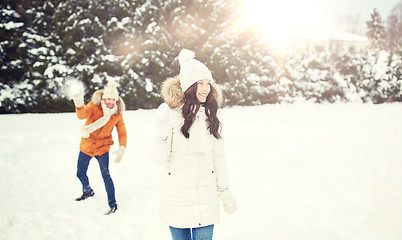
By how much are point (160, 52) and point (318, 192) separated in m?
9.43

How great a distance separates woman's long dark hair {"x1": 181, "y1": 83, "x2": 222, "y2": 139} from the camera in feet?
7.52

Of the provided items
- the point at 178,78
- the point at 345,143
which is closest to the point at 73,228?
the point at 178,78

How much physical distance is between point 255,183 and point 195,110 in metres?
3.67

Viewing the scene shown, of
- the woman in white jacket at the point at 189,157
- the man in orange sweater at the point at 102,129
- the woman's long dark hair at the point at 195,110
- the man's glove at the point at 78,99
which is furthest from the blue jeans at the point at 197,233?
the man's glove at the point at 78,99

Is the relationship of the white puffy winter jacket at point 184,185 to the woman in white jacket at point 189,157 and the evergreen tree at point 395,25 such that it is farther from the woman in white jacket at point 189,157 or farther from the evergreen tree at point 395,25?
the evergreen tree at point 395,25

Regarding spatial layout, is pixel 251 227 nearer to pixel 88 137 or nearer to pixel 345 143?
pixel 88 137

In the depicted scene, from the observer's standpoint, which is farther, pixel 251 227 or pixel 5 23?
pixel 5 23

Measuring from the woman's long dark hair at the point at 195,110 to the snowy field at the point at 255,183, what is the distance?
2.12 meters

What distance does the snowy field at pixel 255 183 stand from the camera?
12.9 ft

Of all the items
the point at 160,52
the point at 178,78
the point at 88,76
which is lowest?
the point at 178,78

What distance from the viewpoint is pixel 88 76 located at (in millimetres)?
12125

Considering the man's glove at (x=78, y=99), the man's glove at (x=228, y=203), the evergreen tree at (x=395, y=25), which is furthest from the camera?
the evergreen tree at (x=395, y=25)

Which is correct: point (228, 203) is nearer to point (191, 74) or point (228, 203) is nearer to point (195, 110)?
point (195, 110)

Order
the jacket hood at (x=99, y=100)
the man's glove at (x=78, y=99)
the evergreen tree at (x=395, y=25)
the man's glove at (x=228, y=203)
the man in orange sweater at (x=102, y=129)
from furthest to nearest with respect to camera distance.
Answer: the evergreen tree at (x=395, y=25) < the jacket hood at (x=99, y=100) < the man in orange sweater at (x=102, y=129) < the man's glove at (x=78, y=99) < the man's glove at (x=228, y=203)
